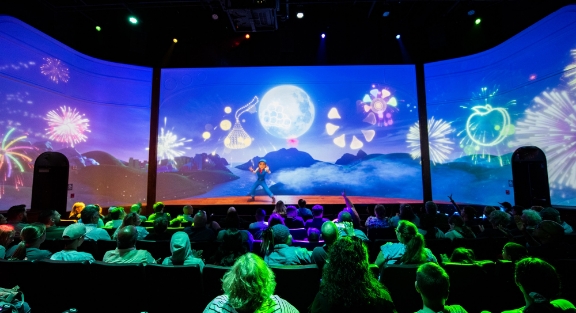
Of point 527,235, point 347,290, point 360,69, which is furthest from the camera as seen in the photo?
point 360,69

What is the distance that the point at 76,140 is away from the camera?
8.19 meters

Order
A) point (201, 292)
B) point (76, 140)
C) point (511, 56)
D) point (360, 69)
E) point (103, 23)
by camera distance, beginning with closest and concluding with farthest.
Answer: point (201, 292)
point (511, 56)
point (76, 140)
point (103, 23)
point (360, 69)

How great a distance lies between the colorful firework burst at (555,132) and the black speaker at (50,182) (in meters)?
12.3

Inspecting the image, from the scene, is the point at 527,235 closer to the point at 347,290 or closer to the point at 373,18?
the point at 347,290

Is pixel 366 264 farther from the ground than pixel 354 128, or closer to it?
closer to it

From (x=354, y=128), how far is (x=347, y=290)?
337 inches

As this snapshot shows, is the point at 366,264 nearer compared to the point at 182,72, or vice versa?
the point at 366,264

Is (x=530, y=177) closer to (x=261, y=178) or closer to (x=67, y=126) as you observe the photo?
(x=261, y=178)

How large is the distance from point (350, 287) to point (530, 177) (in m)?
8.13

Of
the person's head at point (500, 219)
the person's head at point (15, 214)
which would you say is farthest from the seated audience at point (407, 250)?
the person's head at point (15, 214)

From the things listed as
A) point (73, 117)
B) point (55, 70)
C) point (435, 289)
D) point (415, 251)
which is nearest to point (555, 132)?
point (415, 251)

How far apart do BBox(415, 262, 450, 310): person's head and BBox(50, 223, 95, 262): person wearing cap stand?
9.37 feet

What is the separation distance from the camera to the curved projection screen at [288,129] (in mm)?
9484

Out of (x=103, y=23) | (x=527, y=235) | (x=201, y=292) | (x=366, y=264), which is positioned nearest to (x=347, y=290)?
(x=366, y=264)
